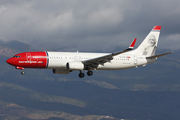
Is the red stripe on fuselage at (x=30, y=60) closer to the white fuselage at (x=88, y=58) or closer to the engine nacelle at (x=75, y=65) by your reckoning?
the white fuselage at (x=88, y=58)

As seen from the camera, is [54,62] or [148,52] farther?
[148,52]

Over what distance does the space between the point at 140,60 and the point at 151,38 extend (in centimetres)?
830

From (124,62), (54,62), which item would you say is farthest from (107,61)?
(54,62)

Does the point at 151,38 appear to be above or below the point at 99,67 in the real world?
above

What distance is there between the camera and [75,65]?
6650 cm

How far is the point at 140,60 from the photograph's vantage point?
7681cm

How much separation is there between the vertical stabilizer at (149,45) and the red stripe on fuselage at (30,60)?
27.7 m

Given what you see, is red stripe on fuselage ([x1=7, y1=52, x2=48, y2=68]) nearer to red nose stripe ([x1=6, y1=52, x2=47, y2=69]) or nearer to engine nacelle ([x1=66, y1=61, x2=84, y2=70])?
red nose stripe ([x1=6, y1=52, x2=47, y2=69])

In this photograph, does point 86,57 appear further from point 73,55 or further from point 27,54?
point 27,54

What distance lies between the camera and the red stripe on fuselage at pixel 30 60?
65188 mm

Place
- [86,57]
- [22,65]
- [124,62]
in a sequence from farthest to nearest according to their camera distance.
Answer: [124,62]
[86,57]
[22,65]

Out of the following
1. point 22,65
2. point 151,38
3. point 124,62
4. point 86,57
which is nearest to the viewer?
point 22,65

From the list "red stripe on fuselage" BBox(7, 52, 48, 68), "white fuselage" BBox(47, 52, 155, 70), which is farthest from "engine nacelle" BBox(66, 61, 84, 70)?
"red stripe on fuselage" BBox(7, 52, 48, 68)

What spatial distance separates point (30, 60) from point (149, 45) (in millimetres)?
34349
